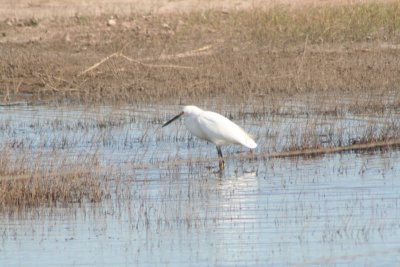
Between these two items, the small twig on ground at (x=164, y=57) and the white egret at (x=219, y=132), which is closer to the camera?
the white egret at (x=219, y=132)

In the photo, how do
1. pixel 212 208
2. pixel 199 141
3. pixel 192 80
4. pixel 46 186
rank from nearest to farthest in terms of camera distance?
pixel 212 208, pixel 46 186, pixel 199 141, pixel 192 80

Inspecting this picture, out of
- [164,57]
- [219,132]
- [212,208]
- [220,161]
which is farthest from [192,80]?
[212,208]

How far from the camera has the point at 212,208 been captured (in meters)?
10.3

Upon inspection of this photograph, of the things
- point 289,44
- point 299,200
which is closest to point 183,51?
point 289,44

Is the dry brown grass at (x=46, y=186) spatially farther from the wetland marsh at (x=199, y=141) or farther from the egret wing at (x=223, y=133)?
the egret wing at (x=223, y=133)

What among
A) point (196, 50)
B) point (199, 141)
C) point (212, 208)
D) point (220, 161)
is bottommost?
point (212, 208)

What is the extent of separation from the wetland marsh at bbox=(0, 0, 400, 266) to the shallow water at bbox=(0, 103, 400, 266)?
3 cm

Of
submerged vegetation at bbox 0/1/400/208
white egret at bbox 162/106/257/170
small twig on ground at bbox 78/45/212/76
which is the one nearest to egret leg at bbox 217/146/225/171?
white egret at bbox 162/106/257/170

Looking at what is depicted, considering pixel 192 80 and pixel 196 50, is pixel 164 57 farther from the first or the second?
pixel 192 80

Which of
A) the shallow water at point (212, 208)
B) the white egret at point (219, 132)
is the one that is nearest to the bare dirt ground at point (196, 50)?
the shallow water at point (212, 208)

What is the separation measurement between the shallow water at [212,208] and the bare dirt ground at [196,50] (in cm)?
327

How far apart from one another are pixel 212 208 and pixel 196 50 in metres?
10.5

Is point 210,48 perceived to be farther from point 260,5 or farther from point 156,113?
point 156,113

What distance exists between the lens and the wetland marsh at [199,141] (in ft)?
30.2
